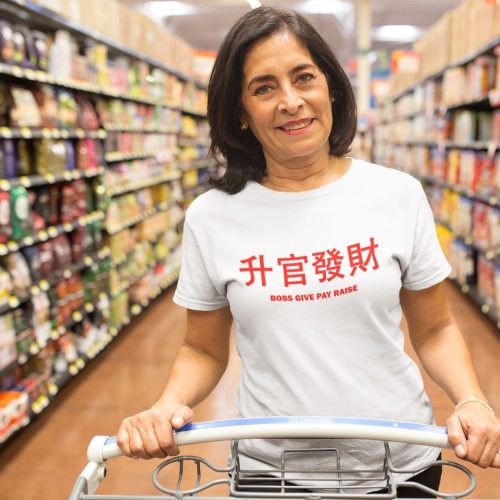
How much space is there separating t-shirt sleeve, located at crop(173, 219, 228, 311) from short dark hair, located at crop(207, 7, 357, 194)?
0.15m

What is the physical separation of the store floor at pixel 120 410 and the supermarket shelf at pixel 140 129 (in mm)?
1813

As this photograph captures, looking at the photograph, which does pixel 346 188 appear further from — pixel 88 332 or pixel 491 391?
pixel 88 332

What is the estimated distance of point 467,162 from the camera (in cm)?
632

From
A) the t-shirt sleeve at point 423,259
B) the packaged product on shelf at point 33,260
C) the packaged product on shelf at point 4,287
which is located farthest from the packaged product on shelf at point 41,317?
the t-shirt sleeve at point 423,259

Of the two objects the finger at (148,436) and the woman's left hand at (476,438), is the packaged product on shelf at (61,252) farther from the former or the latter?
the woman's left hand at (476,438)

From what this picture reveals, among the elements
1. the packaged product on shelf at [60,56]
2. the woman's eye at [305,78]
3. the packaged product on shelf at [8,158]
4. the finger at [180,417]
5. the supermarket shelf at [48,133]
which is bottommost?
the finger at [180,417]

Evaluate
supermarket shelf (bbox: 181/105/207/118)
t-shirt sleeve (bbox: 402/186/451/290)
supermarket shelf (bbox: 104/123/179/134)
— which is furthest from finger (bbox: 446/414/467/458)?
supermarket shelf (bbox: 181/105/207/118)

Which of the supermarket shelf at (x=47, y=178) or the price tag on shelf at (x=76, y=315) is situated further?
the price tag on shelf at (x=76, y=315)

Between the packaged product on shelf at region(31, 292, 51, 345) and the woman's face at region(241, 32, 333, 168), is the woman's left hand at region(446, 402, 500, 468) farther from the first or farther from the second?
the packaged product on shelf at region(31, 292, 51, 345)

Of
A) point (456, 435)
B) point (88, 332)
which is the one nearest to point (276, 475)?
point (456, 435)

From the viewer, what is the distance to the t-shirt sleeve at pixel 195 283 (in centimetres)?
143

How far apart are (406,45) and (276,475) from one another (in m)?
19.9

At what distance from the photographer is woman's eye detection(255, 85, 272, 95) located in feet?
4.51

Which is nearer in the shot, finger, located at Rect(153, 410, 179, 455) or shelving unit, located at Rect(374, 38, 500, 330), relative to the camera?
finger, located at Rect(153, 410, 179, 455)
